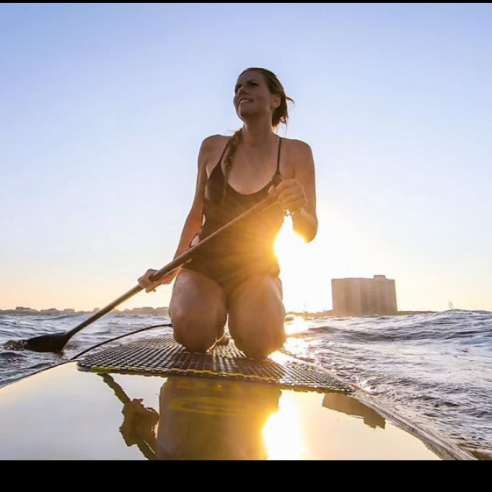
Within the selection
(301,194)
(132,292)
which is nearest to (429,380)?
(301,194)

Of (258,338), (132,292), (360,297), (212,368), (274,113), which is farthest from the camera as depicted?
(360,297)

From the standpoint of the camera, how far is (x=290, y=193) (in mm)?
2352

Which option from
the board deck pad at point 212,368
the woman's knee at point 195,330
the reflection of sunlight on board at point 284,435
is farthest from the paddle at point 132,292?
the reflection of sunlight on board at point 284,435

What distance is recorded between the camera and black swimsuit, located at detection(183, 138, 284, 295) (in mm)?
3004

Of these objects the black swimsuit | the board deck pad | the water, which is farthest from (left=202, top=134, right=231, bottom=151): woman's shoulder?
the water

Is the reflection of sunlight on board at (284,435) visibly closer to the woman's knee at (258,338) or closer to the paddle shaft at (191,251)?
the woman's knee at (258,338)

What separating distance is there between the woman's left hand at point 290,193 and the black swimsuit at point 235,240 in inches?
21.5

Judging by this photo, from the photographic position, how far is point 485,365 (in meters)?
4.21

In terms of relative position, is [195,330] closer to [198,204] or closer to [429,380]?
[198,204]

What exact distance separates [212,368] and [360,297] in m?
68.3

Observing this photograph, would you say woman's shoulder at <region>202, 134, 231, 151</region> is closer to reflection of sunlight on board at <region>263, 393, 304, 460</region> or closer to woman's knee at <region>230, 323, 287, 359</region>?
woman's knee at <region>230, 323, 287, 359</region>

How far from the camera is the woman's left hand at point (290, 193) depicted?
92.4 inches

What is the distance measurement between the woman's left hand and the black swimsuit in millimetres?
546
